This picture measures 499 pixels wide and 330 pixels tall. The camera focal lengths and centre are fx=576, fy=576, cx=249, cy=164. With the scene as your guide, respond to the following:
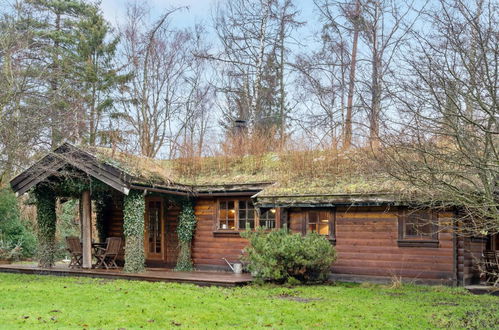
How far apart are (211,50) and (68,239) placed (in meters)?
14.8

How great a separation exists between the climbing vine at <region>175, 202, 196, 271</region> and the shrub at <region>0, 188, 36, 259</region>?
711 cm

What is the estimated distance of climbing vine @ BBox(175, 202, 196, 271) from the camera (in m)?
18.2

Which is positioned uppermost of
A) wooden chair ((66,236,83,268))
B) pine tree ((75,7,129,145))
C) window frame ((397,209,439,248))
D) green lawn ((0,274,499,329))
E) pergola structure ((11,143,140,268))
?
pine tree ((75,7,129,145))

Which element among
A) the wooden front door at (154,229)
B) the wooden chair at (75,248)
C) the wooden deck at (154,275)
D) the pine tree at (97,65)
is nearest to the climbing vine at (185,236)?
the wooden deck at (154,275)

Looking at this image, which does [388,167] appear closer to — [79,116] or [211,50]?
[79,116]

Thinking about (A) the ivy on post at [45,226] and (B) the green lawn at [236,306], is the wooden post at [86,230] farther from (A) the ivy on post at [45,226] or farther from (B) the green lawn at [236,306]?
(B) the green lawn at [236,306]

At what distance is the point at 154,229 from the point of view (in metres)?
19.5

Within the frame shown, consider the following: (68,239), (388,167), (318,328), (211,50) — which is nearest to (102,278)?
(68,239)

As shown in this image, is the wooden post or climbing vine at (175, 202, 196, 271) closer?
the wooden post

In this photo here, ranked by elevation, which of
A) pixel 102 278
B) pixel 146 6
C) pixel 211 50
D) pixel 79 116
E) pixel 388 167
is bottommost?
pixel 102 278

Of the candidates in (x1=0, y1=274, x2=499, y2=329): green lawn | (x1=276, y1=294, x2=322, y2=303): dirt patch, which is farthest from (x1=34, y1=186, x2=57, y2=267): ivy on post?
(x1=276, y1=294, x2=322, y2=303): dirt patch

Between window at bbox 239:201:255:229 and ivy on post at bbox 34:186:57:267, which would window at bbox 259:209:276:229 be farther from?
ivy on post at bbox 34:186:57:267

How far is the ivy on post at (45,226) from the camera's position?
60.2 ft

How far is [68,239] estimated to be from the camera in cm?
1805
